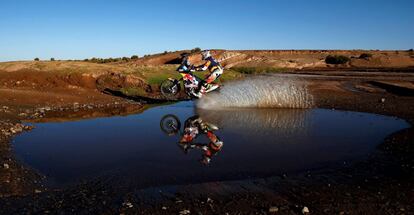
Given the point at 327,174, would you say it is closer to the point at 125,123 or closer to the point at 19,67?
the point at 125,123

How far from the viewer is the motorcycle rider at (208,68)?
19.4 metres

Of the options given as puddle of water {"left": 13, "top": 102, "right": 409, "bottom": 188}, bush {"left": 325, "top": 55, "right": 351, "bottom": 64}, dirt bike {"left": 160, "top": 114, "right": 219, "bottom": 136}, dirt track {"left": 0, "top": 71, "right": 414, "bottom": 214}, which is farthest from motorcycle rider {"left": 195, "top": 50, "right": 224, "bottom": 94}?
bush {"left": 325, "top": 55, "right": 351, "bottom": 64}

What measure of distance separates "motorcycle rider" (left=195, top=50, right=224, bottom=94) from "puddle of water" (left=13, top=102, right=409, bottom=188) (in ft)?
11.8

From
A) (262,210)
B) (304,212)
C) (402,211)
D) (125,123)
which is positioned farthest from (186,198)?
(125,123)

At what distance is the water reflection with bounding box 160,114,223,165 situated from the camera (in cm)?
1021

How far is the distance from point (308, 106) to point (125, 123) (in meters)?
9.16

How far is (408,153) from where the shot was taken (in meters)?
9.88

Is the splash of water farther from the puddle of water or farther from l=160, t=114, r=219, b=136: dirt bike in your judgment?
l=160, t=114, r=219, b=136: dirt bike

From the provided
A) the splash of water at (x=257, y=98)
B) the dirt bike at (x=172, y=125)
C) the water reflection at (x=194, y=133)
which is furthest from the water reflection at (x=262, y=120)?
the splash of water at (x=257, y=98)

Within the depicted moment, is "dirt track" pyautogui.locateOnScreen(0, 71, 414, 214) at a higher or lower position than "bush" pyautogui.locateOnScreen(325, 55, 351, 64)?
lower

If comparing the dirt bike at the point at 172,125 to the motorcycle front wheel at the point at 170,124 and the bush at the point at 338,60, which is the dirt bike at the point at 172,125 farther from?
the bush at the point at 338,60

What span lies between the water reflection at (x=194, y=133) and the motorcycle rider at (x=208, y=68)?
12.5ft

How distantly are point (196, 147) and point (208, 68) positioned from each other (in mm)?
9660

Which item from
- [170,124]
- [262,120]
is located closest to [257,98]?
[262,120]
